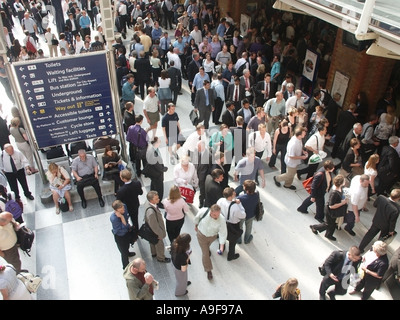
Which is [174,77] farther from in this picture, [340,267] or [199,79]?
[340,267]

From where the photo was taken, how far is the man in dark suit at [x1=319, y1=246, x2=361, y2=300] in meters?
4.77

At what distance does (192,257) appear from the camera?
6.06 metres

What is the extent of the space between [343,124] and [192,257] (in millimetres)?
4495

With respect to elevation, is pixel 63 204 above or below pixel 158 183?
below

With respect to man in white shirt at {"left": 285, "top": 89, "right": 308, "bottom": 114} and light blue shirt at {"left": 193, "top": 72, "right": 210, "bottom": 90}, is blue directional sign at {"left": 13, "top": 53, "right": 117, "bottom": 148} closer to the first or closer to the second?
light blue shirt at {"left": 193, "top": 72, "right": 210, "bottom": 90}

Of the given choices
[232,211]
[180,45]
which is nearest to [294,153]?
[232,211]

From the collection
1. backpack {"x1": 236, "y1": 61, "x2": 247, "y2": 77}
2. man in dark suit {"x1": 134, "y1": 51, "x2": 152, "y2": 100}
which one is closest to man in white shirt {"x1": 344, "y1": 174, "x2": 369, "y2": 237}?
backpack {"x1": 236, "y1": 61, "x2": 247, "y2": 77}

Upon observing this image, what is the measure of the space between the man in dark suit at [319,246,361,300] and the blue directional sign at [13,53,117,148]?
466 cm

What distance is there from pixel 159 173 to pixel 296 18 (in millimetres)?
10774

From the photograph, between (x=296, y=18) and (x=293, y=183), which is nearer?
(x=293, y=183)

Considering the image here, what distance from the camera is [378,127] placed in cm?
780

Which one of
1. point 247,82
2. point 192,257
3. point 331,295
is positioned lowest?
point 192,257

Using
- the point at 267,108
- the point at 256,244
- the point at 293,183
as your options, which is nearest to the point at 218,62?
the point at 267,108

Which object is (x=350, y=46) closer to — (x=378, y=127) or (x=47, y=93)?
(x=378, y=127)
